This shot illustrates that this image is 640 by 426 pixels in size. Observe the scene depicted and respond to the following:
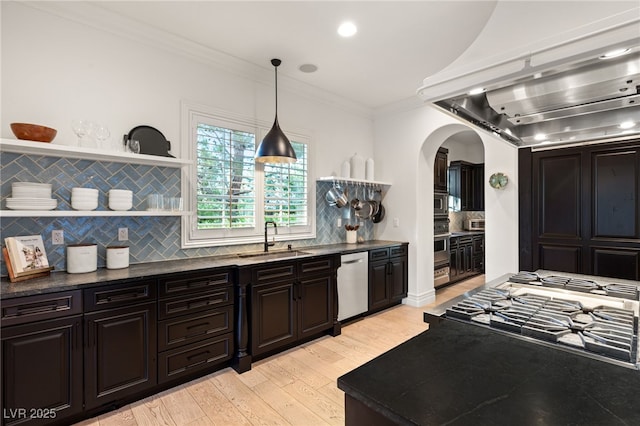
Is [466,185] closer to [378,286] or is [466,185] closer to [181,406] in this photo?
[378,286]

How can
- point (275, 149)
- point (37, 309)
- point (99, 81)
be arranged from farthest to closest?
1. point (275, 149)
2. point (99, 81)
3. point (37, 309)

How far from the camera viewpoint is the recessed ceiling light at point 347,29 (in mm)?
2764

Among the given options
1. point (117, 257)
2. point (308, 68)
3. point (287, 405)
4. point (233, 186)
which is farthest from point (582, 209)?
point (117, 257)

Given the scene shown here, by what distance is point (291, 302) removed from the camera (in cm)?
316

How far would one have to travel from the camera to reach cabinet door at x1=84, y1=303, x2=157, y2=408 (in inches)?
83.2

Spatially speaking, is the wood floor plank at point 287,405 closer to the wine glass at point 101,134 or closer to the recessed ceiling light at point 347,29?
the wine glass at point 101,134

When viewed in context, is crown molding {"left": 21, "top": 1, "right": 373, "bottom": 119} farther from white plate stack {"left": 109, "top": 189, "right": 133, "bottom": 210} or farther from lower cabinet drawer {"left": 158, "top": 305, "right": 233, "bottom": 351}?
lower cabinet drawer {"left": 158, "top": 305, "right": 233, "bottom": 351}

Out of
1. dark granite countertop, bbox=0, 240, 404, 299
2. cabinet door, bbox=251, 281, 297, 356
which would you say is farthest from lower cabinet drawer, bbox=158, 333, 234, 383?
dark granite countertop, bbox=0, 240, 404, 299

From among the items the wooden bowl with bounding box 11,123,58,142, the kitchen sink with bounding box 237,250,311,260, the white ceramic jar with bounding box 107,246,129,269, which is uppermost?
the wooden bowl with bounding box 11,123,58,142

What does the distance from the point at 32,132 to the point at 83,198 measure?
20.5 inches

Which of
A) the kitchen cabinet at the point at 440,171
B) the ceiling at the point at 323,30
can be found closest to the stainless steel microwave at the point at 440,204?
the kitchen cabinet at the point at 440,171

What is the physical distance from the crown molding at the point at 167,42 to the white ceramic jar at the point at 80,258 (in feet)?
5.84

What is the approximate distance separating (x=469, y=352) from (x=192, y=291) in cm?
211

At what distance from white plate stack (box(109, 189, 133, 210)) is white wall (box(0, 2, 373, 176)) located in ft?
1.65
